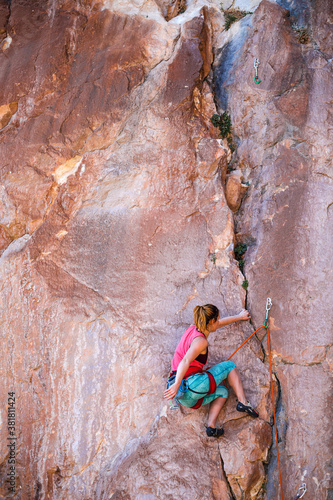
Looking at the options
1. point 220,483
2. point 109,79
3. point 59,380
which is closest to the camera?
point 220,483

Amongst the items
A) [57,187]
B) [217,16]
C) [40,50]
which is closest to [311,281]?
[57,187]

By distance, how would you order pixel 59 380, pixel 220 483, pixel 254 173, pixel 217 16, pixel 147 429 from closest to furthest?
pixel 220 483, pixel 147 429, pixel 59 380, pixel 254 173, pixel 217 16

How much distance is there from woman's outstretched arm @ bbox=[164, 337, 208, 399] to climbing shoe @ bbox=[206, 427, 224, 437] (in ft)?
2.05

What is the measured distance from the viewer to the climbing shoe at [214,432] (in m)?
4.29

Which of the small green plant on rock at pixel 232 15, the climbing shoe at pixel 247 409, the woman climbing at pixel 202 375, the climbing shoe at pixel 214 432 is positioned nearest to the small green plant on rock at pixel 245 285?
the woman climbing at pixel 202 375

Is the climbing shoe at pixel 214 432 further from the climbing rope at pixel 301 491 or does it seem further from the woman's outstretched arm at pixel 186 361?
the climbing rope at pixel 301 491

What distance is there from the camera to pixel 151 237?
5266 mm

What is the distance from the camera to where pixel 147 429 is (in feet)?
15.2

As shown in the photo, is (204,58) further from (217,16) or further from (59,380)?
(59,380)

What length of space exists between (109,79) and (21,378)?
161 inches

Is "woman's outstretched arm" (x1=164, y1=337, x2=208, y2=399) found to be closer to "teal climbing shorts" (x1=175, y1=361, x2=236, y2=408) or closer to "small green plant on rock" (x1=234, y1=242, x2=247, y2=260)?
"teal climbing shorts" (x1=175, y1=361, x2=236, y2=408)

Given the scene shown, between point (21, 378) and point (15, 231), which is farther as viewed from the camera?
point (15, 231)

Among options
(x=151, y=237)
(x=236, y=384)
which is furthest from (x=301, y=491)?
(x=151, y=237)

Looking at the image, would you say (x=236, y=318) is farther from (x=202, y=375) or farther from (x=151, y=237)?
(x=151, y=237)
